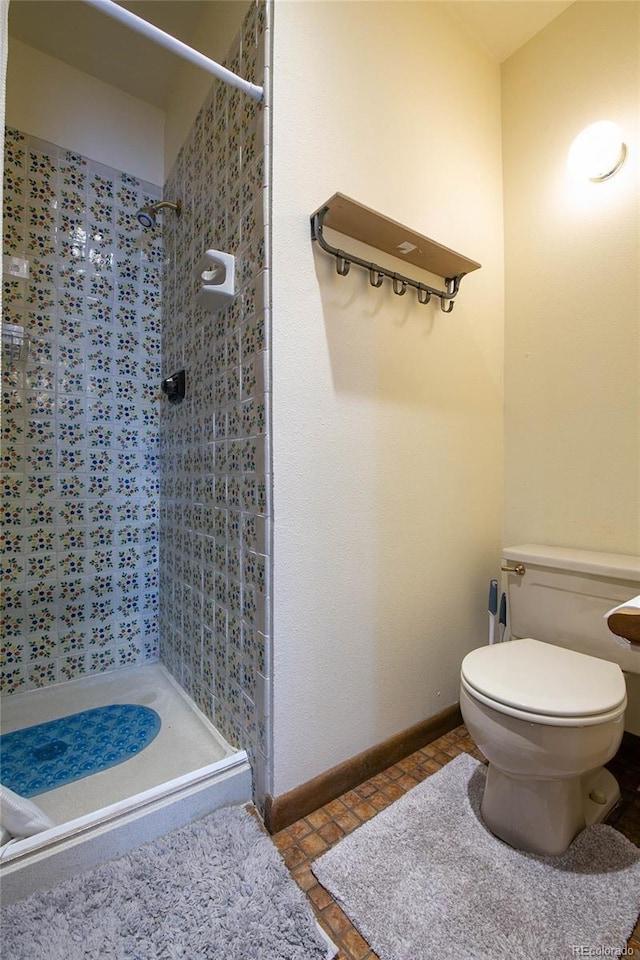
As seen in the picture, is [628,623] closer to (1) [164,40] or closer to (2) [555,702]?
(2) [555,702]

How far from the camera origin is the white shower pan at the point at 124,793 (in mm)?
912

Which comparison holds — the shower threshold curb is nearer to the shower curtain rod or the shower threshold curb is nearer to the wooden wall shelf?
the wooden wall shelf

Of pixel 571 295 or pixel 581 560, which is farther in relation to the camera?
pixel 571 295

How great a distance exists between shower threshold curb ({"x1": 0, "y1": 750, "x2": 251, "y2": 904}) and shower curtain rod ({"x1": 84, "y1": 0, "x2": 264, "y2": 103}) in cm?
167

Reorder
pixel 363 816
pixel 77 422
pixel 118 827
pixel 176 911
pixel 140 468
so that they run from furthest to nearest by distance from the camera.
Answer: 1. pixel 140 468
2. pixel 77 422
3. pixel 363 816
4. pixel 118 827
5. pixel 176 911

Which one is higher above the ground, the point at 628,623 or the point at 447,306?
the point at 447,306

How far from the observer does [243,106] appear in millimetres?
1186

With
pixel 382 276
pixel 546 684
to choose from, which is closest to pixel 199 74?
pixel 382 276

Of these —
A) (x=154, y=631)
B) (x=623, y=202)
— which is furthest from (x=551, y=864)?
(x=623, y=202)

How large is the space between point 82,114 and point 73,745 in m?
2.39

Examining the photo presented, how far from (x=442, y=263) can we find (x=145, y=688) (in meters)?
1.92

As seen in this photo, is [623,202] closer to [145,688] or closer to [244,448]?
[244,448]

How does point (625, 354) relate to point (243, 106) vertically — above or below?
below

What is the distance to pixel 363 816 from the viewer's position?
3.73ft
